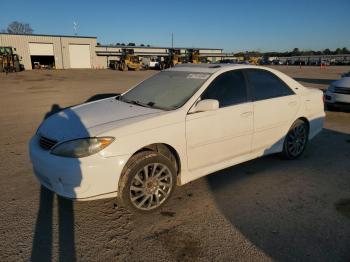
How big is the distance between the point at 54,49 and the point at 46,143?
5712 cm

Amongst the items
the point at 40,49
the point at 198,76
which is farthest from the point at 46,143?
the point at 40,49

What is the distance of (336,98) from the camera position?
921 centimetres

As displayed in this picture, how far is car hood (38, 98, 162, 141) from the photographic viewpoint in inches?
130

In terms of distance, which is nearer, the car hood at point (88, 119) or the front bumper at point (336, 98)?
the car hood at point (88, 119)

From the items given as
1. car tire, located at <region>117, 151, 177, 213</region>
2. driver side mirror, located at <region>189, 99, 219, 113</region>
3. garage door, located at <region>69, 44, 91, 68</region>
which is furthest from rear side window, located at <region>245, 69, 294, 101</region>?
garage door, located at <region>69, 44, 91, 68</region>

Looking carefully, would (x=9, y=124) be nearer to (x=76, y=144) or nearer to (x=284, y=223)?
(x=76, y=144)

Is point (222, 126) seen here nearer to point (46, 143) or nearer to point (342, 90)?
point (46, 143)

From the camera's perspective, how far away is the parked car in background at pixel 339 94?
29.6 feet

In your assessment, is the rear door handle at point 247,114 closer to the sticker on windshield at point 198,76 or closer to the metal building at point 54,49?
the sticker on windshield at point 198,76

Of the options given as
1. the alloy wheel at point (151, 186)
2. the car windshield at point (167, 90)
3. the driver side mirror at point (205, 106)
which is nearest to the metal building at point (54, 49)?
the car windshield at point (167, 90)

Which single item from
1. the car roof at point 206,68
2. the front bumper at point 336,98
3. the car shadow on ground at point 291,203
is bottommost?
the car shadow on ground at point 291,203

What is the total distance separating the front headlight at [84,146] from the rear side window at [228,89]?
1.39m

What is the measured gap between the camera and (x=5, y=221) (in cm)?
327

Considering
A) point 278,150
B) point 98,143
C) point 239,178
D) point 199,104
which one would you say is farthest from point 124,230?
point 278,150
